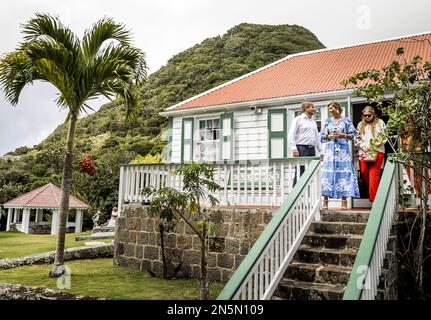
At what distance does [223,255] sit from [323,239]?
7.45ft

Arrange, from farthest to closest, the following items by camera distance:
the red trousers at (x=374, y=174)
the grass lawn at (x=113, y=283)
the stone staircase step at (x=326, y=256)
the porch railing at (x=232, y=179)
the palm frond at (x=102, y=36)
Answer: the palm frond at (x=102, y=36) → the porch railing at (x=232, y=179) → the red trousers at (x=374, y=174) → the grass lawn at (x=113, y=283) → the stone staircase step at (x=326, y=256)

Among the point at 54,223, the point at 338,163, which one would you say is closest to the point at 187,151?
the point at 338,163

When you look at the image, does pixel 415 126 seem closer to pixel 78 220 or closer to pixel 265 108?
pixel 265 108

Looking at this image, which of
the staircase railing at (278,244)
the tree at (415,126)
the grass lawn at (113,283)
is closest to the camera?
the staircase railing at (278,244)

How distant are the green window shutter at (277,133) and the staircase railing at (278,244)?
4.59 meters

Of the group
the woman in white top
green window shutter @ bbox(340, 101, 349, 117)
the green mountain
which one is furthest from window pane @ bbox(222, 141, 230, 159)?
the green mountain

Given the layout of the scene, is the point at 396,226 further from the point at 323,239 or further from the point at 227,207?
the point at 227,207

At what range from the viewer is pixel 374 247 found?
363 centimetres

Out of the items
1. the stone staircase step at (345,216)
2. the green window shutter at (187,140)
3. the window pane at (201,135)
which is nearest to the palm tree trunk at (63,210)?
the stone staircase step at (345,216)

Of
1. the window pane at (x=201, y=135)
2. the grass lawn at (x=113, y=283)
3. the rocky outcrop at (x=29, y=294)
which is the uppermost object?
the window pane at (x=201, y=135)

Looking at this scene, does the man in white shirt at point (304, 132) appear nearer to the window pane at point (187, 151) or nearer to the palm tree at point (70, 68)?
the palm tree at point (70, 68)

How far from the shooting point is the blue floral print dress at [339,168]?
20.1 feet
